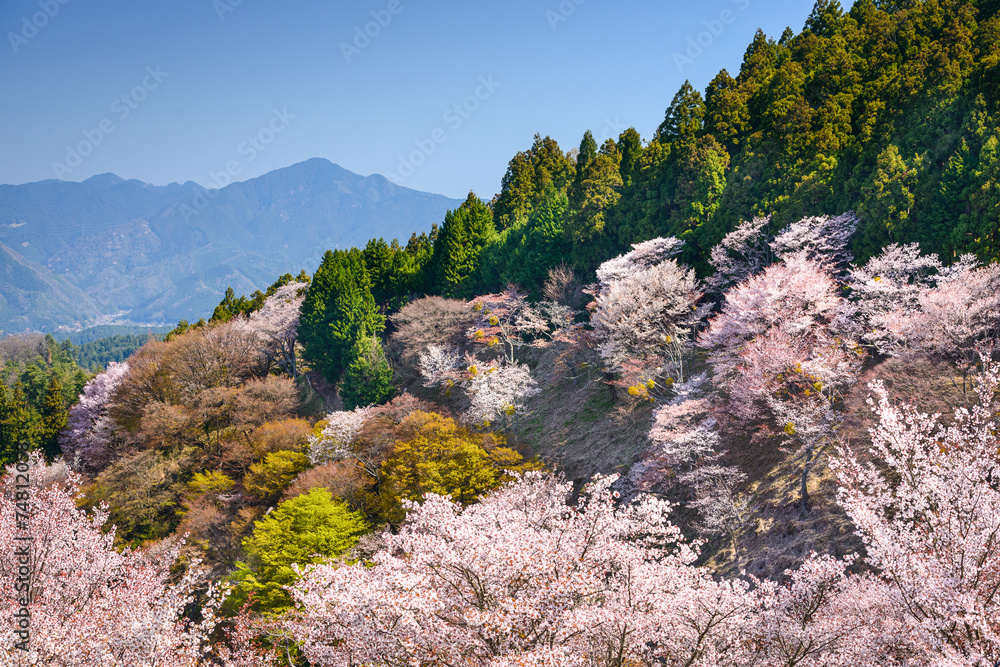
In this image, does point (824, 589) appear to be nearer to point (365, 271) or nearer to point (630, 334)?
point (630, 334)

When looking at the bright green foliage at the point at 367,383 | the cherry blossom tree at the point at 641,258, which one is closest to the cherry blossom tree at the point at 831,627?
the cherry blossom tree at the point at 641,258

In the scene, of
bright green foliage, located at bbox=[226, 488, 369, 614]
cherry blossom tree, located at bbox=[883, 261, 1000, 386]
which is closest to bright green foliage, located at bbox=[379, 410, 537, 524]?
bright green foliage, located at bbox=[226, 488, 369, 614]

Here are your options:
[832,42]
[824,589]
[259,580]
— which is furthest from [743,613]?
[832,42]

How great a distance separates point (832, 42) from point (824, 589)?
80.3 feet

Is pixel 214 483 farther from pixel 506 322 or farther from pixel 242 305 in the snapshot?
pixel 242 305

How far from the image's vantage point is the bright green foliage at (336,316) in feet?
114

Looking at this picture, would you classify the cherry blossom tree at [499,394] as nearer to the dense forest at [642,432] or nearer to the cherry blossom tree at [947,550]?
the dense forest at [642,432]

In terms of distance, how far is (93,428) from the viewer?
126ft

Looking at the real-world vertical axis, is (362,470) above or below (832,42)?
below

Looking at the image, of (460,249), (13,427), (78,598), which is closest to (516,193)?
(460,249)

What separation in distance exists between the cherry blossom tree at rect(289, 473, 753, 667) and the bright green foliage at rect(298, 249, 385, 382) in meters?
25.4

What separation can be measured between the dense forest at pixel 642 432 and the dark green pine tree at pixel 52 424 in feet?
37.8

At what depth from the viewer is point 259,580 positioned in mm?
18359

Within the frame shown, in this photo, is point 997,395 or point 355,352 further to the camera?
point 355,352
